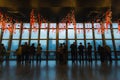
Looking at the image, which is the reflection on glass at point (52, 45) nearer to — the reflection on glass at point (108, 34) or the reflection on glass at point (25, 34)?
the reflection on glass at point (25, 34)

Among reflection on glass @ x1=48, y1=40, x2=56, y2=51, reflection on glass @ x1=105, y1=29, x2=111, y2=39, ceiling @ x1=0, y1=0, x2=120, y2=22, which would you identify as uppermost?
ceiling @ x1=0, y1=0, x2=120, y2=22

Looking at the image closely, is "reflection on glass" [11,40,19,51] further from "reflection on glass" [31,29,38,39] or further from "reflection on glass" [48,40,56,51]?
"reflection on glass" [48,40,56,51]

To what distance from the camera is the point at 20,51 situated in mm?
10992

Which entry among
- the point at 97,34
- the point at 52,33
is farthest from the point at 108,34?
the point at 52,33

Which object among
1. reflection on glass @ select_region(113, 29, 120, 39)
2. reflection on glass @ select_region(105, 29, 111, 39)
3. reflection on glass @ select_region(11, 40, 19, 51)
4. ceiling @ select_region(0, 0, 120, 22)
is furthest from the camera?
reflection on glass @ select_region(113, 29, 120, 39)

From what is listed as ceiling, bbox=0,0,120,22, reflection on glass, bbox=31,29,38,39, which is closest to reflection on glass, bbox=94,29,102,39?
ceiling, bbox=0,0,120,22

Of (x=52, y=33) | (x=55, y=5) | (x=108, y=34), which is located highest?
(x=55, y=5)

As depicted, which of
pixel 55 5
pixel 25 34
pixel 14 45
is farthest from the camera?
pixel 25 34

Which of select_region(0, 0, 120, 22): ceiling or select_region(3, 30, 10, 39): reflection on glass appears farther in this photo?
select_region(3, 30, 10, 39): reflection on glass

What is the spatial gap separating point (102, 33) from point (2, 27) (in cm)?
816

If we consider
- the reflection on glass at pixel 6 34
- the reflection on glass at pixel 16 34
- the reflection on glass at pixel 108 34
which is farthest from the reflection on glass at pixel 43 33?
the reflection on glass at pixel 108 34

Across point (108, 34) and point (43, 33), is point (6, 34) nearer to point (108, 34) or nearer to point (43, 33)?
point (43, 33)

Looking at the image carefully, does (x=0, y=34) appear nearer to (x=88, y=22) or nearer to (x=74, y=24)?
(x=74, y=24)

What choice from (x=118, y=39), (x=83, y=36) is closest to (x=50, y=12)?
(x=83, y=36)
